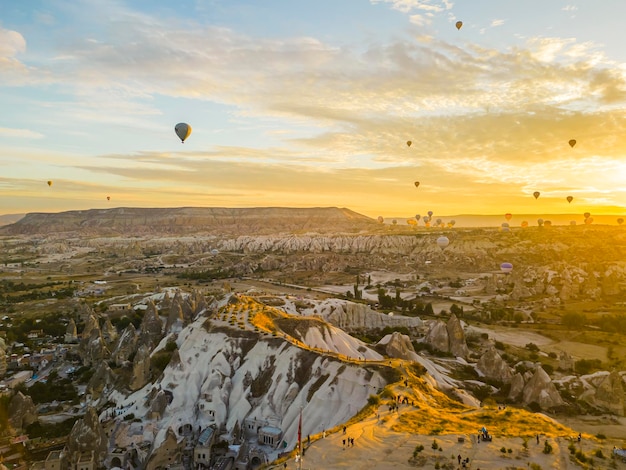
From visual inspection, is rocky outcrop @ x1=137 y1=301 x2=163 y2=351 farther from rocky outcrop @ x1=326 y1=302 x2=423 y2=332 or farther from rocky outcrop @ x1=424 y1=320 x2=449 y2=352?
rocky outcrop @ x1=424 y1=320 x2=449 y2=352

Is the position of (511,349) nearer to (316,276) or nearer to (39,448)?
(39,448)

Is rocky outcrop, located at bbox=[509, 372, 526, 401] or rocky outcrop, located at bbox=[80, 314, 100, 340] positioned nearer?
rocky outcrop, located at bbox=[509, 372, 526, 401]

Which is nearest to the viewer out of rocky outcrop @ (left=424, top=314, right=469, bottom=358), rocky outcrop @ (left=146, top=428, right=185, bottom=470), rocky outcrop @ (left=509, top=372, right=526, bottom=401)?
rocky outcrop @ (left=146, top=428, right=185, bottom=470)

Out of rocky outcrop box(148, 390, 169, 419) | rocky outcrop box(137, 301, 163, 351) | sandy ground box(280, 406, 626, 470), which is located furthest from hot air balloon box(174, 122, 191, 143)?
sandy ground box(280, 406, 626, 470)

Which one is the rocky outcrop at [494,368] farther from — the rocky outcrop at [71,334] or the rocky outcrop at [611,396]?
the rocky outcrop at [71,334]

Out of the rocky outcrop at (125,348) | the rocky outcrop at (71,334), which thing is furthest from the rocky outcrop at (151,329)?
the rocky outcrop at (71,334)

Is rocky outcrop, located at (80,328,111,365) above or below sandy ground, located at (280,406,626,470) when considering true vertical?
below

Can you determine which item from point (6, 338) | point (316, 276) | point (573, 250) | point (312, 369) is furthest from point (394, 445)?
point (573, 250)
